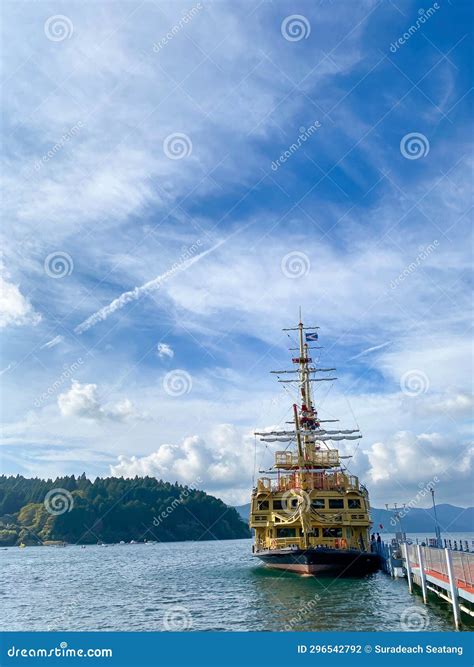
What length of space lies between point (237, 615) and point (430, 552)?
9977 millimetres

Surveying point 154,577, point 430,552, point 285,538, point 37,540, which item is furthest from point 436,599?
point 37,540

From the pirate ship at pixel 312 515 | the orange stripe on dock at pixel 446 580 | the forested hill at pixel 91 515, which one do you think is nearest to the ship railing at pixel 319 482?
the pirate ship at pixel 312 515

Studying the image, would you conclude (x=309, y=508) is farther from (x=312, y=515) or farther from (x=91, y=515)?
(x=91, y=515)

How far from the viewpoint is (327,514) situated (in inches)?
1565

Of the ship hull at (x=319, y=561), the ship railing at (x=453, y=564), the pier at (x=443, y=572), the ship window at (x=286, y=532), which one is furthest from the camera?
the ship window at (x=286, y=532)

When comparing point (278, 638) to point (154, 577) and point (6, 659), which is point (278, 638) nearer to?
point (6, 659)

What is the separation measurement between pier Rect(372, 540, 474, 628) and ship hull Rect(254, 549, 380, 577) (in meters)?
2.91

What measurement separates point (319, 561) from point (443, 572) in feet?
44.9

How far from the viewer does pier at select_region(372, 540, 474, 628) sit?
18514 mm

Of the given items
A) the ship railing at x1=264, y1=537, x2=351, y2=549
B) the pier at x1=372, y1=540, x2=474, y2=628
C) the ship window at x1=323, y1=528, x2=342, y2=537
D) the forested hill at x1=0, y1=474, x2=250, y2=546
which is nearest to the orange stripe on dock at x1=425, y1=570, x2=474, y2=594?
the pier at x1=372, y1=540, x2=474, y2=628

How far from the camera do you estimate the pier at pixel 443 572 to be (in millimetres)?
18514

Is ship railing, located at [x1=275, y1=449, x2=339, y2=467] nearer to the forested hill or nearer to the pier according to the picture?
the pier

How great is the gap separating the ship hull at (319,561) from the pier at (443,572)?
2.91 metres

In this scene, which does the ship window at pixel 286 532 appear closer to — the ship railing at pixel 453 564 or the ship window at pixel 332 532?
the ship window at pixel 332 532
